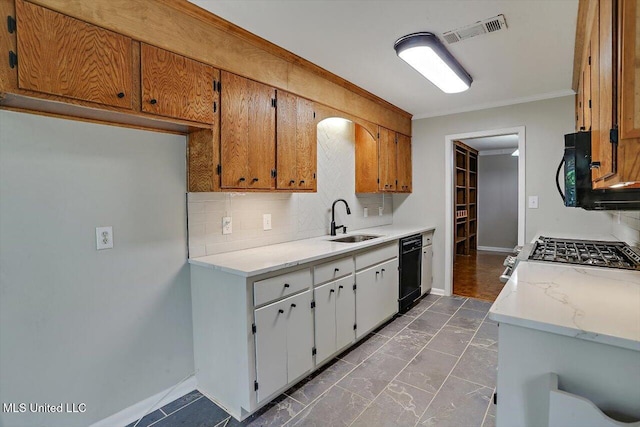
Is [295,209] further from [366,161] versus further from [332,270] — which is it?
[366,161]

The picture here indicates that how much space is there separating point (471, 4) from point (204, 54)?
5.14 feet

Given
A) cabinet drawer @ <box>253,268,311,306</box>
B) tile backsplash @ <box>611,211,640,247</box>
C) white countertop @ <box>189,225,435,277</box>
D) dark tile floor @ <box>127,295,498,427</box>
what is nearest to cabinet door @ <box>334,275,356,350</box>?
dark tile floor @ <box>127,295,498,427</box>

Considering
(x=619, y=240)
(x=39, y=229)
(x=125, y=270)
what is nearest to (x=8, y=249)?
(x=39, y=229)

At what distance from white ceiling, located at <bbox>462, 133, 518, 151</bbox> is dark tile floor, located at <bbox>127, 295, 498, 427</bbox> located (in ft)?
13.9

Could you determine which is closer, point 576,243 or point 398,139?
point 576,243

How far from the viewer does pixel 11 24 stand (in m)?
1.25

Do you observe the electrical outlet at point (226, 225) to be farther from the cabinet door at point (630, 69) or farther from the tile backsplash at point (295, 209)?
the cabinet door at point (630, 69)

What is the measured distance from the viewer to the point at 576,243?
2.51 metres

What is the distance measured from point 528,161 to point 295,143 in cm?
273

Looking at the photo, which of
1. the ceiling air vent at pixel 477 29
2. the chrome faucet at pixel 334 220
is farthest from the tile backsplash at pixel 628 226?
the chrome faucet at pixel 334 220

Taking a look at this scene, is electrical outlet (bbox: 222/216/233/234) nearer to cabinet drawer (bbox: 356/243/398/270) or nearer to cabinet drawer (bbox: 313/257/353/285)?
cabinet drawer (bbox: 313/257/353/285)

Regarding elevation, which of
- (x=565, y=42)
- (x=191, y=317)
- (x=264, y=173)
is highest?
(x=565, y=42)

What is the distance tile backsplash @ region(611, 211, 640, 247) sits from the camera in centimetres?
216

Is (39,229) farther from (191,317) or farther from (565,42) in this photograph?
(565,42)
